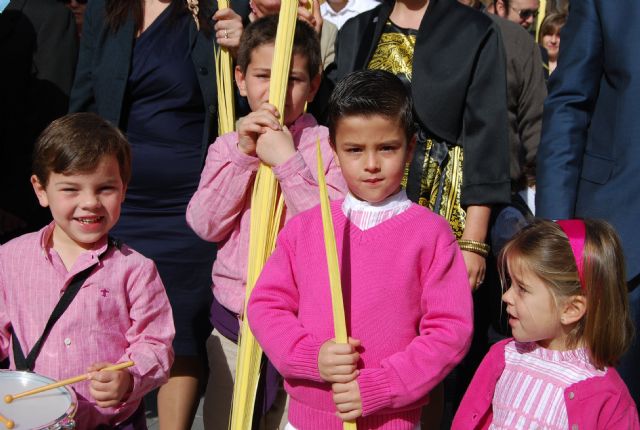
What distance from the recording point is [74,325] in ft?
8.94

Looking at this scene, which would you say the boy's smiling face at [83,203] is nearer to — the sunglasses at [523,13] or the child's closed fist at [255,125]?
the child's closed fist at [255,125]

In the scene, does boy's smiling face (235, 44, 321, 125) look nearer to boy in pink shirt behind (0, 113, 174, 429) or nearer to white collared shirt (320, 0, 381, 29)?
boy in pink shirt behind (0, 113, 174, 429)

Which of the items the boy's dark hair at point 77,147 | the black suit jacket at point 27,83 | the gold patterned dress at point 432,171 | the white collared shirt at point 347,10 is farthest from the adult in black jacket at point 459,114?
the white collared shirt at point 347,10

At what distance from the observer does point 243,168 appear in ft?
10.1

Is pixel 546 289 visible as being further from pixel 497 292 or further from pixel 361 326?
pixel 497 292

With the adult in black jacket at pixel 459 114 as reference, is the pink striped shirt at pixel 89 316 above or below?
below

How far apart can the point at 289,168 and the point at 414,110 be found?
0.59 metres

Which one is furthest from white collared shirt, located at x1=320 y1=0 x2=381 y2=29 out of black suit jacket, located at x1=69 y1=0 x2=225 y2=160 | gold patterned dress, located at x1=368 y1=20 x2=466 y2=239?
gold patterned dress, located at x1=368 y1=20 x2=466 y2=239

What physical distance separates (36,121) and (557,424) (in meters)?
2.47

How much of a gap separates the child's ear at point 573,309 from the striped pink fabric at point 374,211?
492 mm

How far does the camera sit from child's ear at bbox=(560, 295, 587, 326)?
268 centimetres

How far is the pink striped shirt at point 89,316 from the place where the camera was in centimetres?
272

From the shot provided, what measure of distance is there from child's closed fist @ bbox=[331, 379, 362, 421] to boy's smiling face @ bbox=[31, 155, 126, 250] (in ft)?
2.68

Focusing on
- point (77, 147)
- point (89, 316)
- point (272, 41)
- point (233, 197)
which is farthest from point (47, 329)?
point (272, 41)
